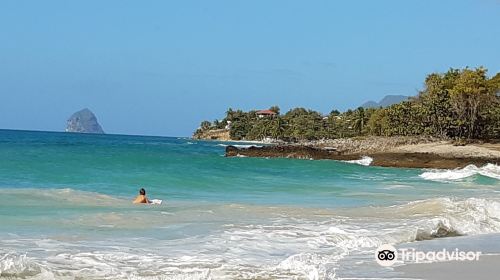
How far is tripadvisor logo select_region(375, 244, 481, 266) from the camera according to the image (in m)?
9.18

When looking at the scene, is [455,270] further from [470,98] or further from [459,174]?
[470,98]

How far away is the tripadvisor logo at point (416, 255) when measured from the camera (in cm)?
918

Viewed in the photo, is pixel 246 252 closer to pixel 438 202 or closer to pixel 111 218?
pixel 111 218

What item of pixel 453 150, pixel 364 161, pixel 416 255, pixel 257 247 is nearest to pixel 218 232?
pixel 257 247

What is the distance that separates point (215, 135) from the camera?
172 meters

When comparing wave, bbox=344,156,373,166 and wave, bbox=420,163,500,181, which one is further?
wave, bbox=344,156,373,166

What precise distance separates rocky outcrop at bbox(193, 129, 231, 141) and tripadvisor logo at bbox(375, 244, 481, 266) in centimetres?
15370

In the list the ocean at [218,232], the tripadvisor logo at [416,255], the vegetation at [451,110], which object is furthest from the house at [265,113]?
the tripadvisor logo at [416,255]

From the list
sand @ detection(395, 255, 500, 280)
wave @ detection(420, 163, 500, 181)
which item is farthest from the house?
sand @ detection(395, 255, 500, 280)

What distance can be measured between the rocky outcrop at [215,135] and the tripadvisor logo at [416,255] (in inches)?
6051

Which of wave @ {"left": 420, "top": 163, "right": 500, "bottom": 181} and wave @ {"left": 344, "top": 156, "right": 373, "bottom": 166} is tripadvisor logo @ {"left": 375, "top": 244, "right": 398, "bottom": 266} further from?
wave @ {"left": 344, "top": 156, "right": 373, "bottom": 166}

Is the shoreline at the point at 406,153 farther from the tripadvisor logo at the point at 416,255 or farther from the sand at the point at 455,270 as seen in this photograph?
the sand at the point at 455,270

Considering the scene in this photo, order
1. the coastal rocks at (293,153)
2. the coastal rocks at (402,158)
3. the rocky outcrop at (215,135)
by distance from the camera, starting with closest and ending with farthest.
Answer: the coastal rocks at (402,158)
the coastal rocks at (293,153)
the rocky outcrop at (215,135)

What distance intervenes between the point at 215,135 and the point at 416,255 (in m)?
163
